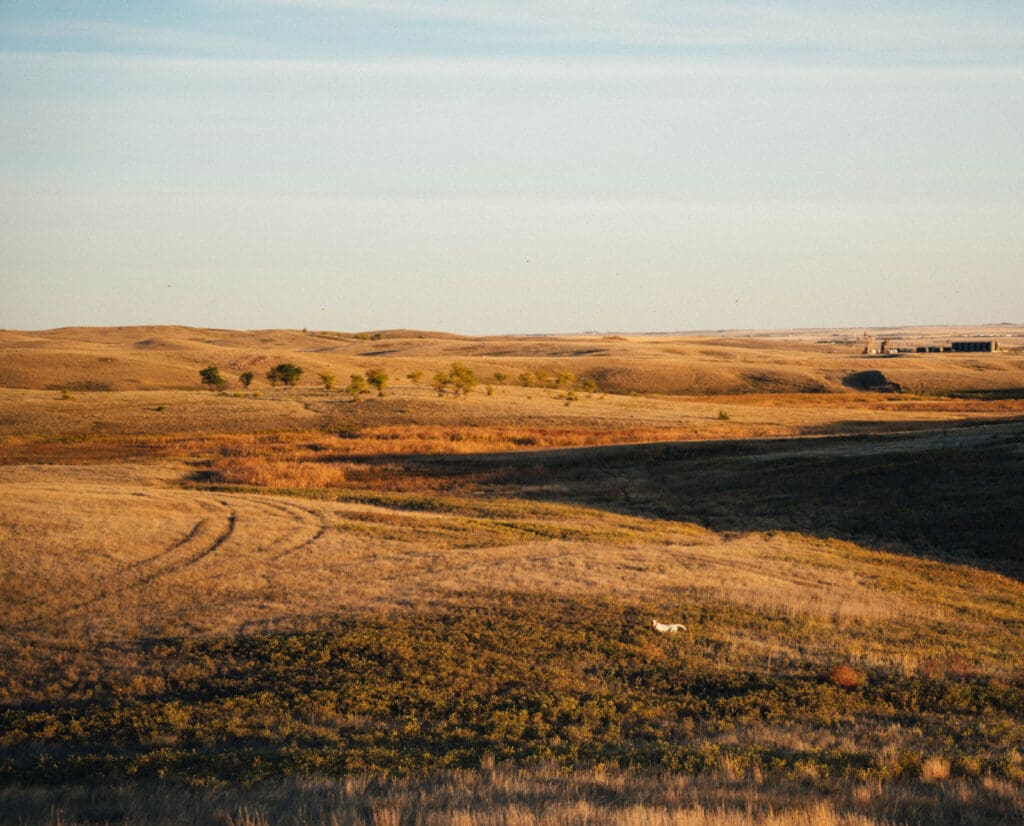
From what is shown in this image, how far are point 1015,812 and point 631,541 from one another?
18.5m

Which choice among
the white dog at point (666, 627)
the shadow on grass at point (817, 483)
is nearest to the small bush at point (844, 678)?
the white dog at point (666, 627)

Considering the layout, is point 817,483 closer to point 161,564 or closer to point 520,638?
point 520,638

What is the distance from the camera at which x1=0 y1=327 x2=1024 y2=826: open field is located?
8828mm

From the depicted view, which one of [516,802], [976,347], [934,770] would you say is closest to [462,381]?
[934,770]

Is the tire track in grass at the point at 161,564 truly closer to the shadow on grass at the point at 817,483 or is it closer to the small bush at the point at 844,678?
the small bush at the point at 844,678

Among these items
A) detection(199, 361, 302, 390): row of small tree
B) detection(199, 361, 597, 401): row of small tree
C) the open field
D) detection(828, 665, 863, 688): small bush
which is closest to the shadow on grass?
the open field

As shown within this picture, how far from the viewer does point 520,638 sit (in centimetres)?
1521

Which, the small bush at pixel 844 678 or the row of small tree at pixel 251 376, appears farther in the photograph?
the row of small tree at pixel 251 376

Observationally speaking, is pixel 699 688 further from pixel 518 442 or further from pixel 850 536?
pixel 518 442

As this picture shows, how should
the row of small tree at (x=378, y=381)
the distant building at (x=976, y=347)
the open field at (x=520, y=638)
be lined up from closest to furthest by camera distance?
1. the open field at (x=520, y=638)
2. the row of small tree at (x=378, y=381)
3. the distant building at (x=976, y=347)

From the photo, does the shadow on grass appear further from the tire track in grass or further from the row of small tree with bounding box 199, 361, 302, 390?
the row of small tree with bounding box 199, 361, 302, 390

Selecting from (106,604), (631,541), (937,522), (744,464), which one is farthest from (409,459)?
(106,604)

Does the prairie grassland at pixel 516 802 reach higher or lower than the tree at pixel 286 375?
lower

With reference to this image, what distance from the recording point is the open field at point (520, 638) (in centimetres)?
883
